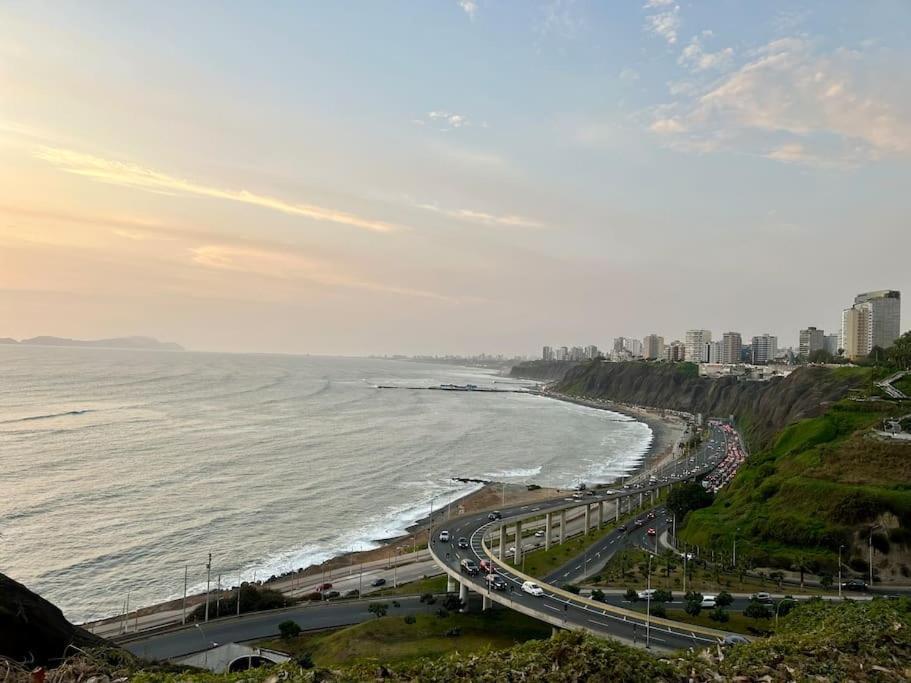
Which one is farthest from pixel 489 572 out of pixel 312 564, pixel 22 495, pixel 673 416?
pixel 673 416

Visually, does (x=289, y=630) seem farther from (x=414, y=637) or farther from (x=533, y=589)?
(x=533, y=589)

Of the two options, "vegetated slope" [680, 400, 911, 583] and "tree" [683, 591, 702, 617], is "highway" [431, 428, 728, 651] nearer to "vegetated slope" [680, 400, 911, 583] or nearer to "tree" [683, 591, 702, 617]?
"tree" [683, 591, 702, 617]

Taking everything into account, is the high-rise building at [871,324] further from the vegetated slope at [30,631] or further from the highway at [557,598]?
the vegetated slope at [30,631]

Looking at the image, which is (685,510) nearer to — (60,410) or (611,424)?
(611,424)

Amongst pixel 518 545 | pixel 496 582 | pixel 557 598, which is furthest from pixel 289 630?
pixel 518 545

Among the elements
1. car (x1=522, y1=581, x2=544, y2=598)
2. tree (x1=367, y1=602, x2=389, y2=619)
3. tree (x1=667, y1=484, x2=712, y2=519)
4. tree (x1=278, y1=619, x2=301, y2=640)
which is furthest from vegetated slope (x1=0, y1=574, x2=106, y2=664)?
tree (x1=667, y1=484, x2=712, y2=519)

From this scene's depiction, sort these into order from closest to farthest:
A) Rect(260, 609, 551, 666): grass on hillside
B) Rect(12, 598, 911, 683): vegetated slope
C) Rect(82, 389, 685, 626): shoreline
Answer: Rect(12, 598, 911, 683): vegetated slope, Rect(260, 609, 551, 666): grass on hillside, Rect(82, 389, 685, 626): shoreline
